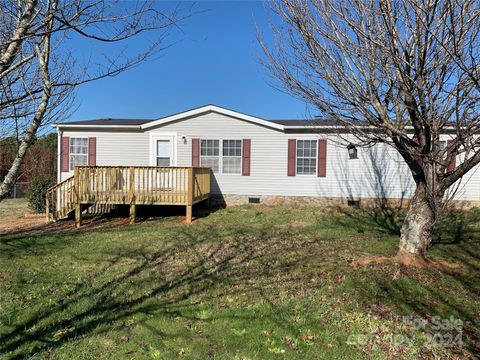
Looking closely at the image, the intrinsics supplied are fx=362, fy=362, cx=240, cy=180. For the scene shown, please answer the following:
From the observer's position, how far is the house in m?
12.8

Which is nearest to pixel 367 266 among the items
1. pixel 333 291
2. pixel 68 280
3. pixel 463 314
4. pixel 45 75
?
pixel 333 291

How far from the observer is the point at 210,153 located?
43.5 feet

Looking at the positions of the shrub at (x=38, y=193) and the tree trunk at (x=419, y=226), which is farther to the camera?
the shrub at (x=38, y=193)

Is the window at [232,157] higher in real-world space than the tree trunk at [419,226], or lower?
higher

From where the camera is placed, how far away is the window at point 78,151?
43.9 feet

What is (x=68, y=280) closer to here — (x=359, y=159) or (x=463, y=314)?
(x=463, y=314)

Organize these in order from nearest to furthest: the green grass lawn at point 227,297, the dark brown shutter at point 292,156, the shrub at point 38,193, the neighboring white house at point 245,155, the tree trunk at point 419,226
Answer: the green grass lawn at point 227,297, the tree trunk at point 419,226, the shrub at point 38,193, the neighboring white house at point 245,155, the dark brown shutter at point 292,156

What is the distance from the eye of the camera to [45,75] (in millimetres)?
2414

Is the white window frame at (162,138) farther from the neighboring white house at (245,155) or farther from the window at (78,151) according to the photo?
the window at (78,151)

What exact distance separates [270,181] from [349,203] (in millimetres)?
2914

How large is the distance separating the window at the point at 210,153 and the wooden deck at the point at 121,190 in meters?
2.34

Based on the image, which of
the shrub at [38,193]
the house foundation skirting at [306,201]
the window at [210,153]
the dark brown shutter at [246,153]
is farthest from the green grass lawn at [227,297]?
the window at [210,153]

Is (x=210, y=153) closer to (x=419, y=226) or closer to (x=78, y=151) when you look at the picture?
(x=78, y=151)

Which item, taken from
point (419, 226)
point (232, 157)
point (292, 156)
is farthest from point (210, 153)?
point (419, 226)
